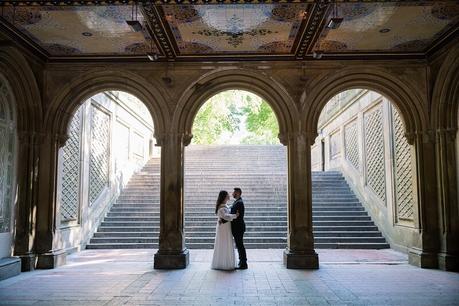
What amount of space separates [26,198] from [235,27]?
4.96 meters

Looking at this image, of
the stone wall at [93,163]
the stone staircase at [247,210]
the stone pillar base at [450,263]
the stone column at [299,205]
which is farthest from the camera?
the stone staircase at [247,210]

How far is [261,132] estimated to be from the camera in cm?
3112

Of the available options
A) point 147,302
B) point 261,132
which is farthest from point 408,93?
point 261,132

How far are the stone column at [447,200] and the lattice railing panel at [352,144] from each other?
18.3 feet

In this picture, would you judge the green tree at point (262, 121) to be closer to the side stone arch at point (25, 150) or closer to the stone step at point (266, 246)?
the stone step at point (266, 246)

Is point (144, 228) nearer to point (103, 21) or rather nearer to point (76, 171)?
point (76, 171)

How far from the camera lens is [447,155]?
8.54 metres

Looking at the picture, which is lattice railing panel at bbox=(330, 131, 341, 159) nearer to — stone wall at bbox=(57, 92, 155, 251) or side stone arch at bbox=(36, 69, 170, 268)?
stone wall at bbox=(57, 92, 155, 251)

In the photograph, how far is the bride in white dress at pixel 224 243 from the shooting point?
8.22m

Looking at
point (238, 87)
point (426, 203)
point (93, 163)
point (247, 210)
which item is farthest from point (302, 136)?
point (93, 163)

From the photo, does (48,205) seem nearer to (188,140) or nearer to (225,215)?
(188,140)

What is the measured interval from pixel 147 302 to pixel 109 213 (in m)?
7.60

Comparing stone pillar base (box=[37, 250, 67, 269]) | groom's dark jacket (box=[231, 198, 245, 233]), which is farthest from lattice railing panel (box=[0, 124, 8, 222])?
groom's dark jacket (box=[231, 198, 245, 233])

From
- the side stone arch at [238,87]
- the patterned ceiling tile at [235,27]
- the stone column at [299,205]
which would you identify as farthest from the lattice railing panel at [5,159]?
the stone column at [299,205]
